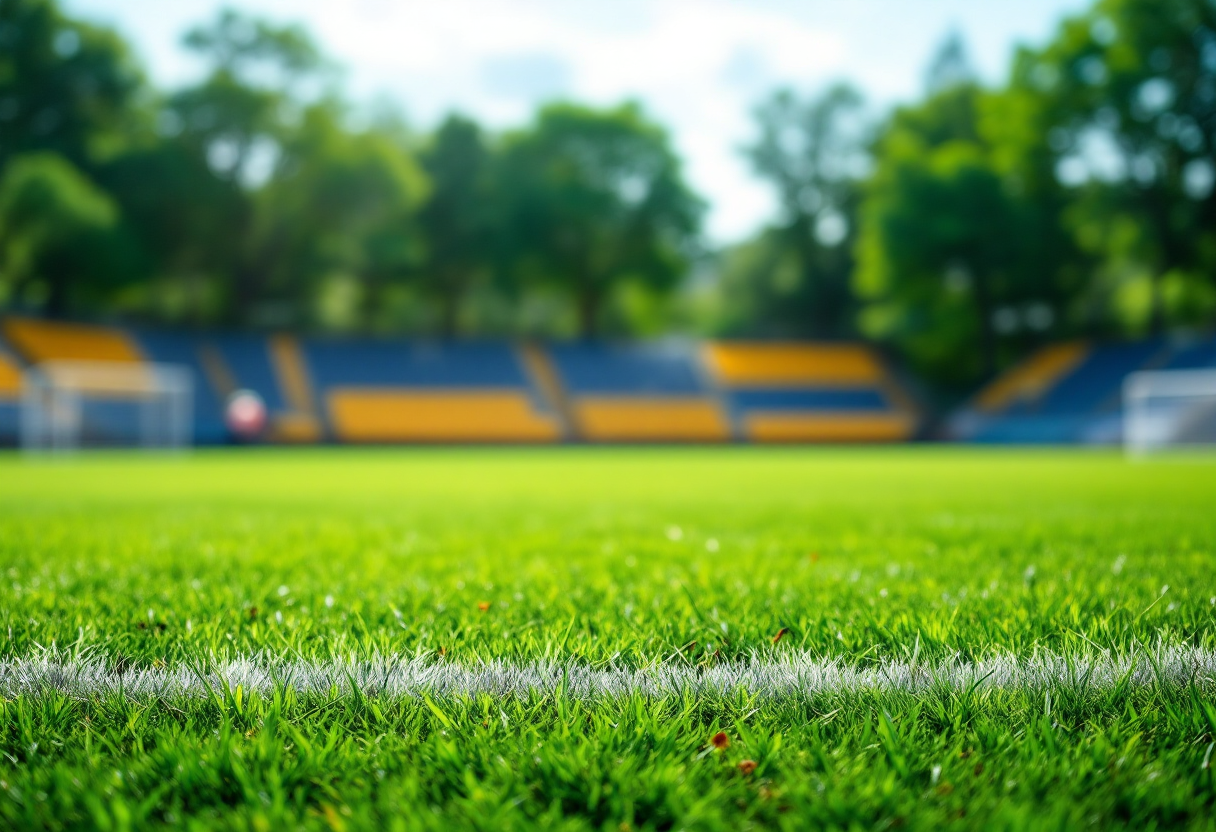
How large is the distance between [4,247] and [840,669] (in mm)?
37768

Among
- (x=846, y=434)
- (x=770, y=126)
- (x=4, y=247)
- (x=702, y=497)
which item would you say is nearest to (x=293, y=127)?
(x=4, y=247)

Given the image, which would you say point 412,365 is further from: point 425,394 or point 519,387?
point 519,387

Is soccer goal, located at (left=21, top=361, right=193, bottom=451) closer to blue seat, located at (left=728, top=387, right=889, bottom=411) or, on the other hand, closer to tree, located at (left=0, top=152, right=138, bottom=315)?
tree, located at (left=0, top=152, right=138, bottom=315)

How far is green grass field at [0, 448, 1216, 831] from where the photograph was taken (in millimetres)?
1260

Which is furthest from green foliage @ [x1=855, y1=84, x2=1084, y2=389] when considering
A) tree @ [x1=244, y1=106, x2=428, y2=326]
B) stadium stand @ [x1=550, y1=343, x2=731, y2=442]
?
tree @ [x1=244, y1=106, x2=428, y2=326]

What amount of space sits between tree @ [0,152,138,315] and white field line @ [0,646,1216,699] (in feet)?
111

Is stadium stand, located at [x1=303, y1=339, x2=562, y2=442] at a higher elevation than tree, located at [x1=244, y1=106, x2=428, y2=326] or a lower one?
lower

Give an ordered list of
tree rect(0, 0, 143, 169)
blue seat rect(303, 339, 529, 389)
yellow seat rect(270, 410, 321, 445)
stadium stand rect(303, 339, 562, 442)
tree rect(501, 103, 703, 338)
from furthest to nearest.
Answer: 1. tree rect(501, 103, 703, 338)
2. blue seat rect(303, 339, 529, 389)
3. stadium stand rect(303, 339, 562, 442)
4. yellow seat rect(270, 410, 321, 445)
5. tree rect(0, 0, 143, 169)

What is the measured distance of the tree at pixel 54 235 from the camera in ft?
102

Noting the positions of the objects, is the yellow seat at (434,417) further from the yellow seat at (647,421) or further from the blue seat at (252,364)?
the blue seat at (252,364)

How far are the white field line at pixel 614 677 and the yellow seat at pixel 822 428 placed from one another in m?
38.5

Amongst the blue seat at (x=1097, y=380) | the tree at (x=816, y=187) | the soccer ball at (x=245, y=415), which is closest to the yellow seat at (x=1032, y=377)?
the blue seat at (x=1097, y=380)

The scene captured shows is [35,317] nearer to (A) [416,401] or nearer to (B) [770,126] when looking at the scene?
(A) [416,401]

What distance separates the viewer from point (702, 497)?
869cm
